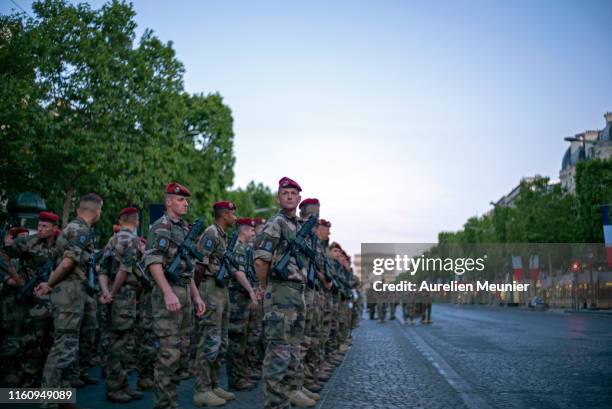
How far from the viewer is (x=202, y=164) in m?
42.0

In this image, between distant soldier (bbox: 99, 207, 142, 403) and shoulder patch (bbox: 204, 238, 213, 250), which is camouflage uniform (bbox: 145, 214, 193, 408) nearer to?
shoulder patch (bbox: 204, 238, 213, 250)

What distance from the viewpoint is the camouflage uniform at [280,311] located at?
219 inches

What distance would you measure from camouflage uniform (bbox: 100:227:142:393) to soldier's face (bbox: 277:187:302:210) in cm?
259

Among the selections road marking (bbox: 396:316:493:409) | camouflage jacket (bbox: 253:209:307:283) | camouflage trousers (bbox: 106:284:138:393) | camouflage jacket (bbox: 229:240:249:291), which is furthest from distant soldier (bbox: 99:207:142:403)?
road marking (bbox: 396:316:493:409)

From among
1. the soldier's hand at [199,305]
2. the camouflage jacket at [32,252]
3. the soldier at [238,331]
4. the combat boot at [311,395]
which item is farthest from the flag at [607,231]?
the soldier's hand at [199,305]

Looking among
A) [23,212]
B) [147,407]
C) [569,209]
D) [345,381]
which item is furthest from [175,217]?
[569,209]

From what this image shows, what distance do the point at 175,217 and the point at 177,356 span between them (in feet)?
4.62

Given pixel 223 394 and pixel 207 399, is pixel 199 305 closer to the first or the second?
pixel 207 399

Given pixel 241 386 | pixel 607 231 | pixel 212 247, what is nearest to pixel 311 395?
pixel 241 386

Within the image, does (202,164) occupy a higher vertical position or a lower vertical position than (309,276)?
higher

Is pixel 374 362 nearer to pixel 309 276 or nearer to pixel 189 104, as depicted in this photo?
pixel 309 276

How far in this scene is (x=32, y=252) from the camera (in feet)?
28.9

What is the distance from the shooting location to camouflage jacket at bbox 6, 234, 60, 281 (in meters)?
8.81

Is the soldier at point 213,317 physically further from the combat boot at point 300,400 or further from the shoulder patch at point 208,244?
the combat boot at point 300,400
